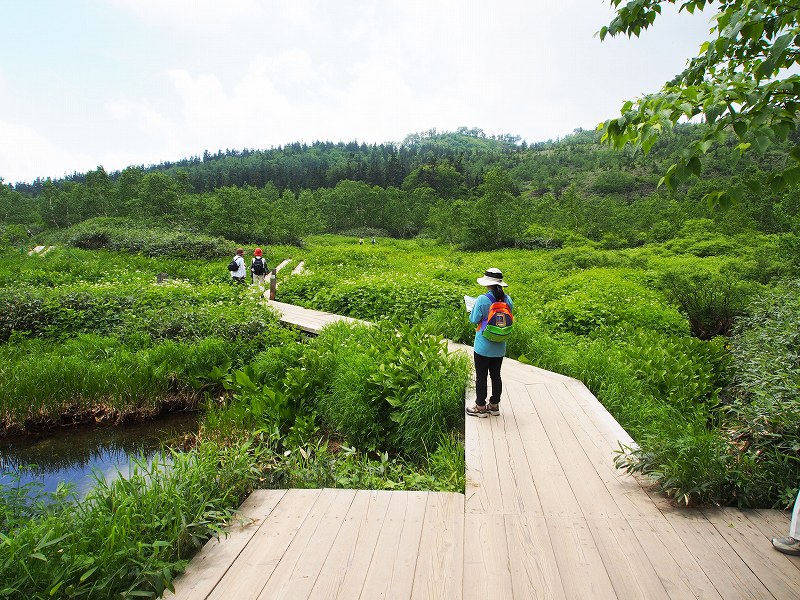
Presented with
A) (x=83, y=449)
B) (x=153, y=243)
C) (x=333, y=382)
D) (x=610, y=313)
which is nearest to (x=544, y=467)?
(x=333, y=382)

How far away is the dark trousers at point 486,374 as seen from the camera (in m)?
5.17

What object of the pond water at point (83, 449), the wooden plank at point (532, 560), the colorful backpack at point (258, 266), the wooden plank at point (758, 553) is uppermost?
the colorful backpack at point (258, 266)

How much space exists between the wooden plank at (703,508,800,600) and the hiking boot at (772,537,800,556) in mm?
31

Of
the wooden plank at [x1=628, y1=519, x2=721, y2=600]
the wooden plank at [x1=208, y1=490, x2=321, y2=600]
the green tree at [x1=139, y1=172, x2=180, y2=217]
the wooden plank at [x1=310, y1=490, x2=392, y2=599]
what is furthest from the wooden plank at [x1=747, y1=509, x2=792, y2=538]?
the green tree at [x1=139, y1=172, x2=180, y2=217]

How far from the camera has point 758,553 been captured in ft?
9.71

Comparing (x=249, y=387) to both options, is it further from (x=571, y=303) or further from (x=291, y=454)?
(x=571, y=303)

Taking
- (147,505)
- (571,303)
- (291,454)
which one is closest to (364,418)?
(291,454)

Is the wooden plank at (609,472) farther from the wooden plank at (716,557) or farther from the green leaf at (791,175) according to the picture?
the green leaf at (791,175)

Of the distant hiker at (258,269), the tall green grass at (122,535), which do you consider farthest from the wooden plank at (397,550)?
the distant hiker at (258,269)

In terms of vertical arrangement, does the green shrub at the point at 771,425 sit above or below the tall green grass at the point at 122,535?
above

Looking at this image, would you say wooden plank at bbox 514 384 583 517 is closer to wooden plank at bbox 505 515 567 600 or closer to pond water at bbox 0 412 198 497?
wooden plank at bbox 505 515 567 600

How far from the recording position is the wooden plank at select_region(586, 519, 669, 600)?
8.72 feet

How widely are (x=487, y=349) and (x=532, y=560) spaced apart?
7.99ft

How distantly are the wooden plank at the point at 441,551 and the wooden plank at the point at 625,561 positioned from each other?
0.90 m
